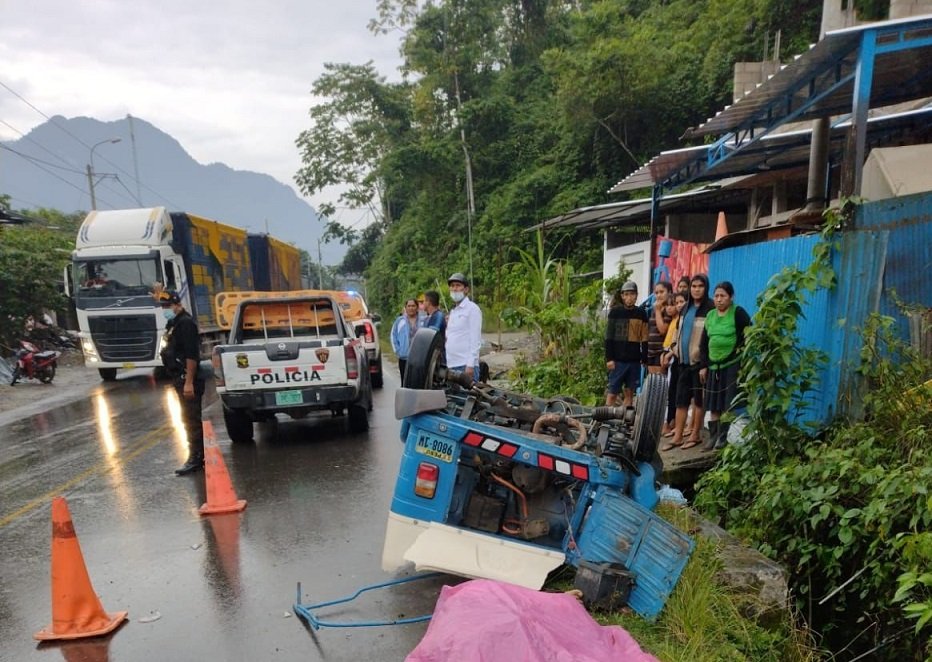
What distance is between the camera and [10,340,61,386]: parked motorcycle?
49.1 feet

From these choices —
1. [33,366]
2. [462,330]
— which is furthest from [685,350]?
[33,366]

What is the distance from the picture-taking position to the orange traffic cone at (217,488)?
216 inches

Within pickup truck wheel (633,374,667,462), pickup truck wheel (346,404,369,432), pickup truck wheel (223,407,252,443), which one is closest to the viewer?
pickup truck wheel (633,374,667,462)

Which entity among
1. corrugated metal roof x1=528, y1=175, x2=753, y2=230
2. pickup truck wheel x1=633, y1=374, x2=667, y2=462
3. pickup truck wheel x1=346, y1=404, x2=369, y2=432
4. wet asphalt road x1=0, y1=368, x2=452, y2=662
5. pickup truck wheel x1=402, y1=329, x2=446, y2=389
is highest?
corrugated metal roof x1=528, y1=175, x2=753, y2=230

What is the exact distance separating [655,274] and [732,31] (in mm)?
13512

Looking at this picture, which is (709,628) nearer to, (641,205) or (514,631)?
(514,631)

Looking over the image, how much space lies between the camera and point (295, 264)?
28781 mm

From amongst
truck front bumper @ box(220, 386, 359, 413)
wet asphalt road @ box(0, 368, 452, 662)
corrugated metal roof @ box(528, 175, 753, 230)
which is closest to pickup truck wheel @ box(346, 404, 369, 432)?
wet asphalt road @ box(0, 368, 452, 662)

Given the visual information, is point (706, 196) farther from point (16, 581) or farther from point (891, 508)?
point (16, 581)

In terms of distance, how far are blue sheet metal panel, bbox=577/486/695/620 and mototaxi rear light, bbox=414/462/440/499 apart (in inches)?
37.3

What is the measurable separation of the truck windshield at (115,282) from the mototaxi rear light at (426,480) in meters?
12.5

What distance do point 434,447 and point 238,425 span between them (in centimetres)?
500

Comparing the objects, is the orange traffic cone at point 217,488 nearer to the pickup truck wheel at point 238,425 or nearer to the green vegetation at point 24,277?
the pickup truck wheel at point 238,425

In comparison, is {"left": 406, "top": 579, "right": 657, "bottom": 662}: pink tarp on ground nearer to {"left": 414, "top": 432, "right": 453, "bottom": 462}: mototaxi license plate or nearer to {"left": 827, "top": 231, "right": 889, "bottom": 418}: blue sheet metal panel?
{"left": 414, "top": 432, "right": 453, "bottom": 462}: mototaxi license plate
